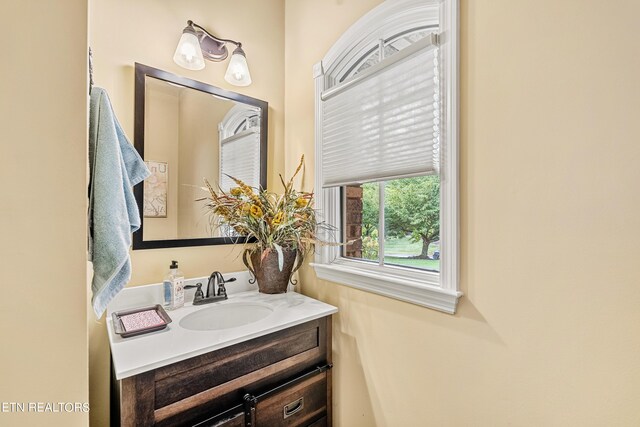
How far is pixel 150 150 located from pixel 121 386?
1.01 m

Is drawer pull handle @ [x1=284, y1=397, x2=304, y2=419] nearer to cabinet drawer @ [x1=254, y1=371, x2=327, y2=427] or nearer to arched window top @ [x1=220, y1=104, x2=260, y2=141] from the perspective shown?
cabinet drawer @ [x1=254, y1=371, x2=327, y2=427]

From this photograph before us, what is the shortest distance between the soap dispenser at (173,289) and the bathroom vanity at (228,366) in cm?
4

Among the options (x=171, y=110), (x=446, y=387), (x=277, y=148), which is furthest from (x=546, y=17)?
(x=171, y=110)

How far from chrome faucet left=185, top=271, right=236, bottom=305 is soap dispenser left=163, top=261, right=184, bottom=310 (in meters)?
0.08

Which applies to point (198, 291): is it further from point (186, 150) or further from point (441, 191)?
point (441, 191)

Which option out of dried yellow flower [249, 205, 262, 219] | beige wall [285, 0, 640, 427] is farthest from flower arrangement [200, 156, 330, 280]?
beige wall [285, 0, 640, 427]

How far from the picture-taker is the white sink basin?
4.50ft

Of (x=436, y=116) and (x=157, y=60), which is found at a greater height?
(x=157, y=60)

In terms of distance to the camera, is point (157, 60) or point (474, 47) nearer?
point (474, 47)

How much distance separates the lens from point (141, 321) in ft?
3.78

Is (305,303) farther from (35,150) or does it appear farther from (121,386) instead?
(35,150)

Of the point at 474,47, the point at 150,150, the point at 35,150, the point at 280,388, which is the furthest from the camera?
the point at 150,150

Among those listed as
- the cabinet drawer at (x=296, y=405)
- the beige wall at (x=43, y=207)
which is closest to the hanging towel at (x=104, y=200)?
the beige wall at (x=43, y=207)

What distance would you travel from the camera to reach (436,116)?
1054 mm
